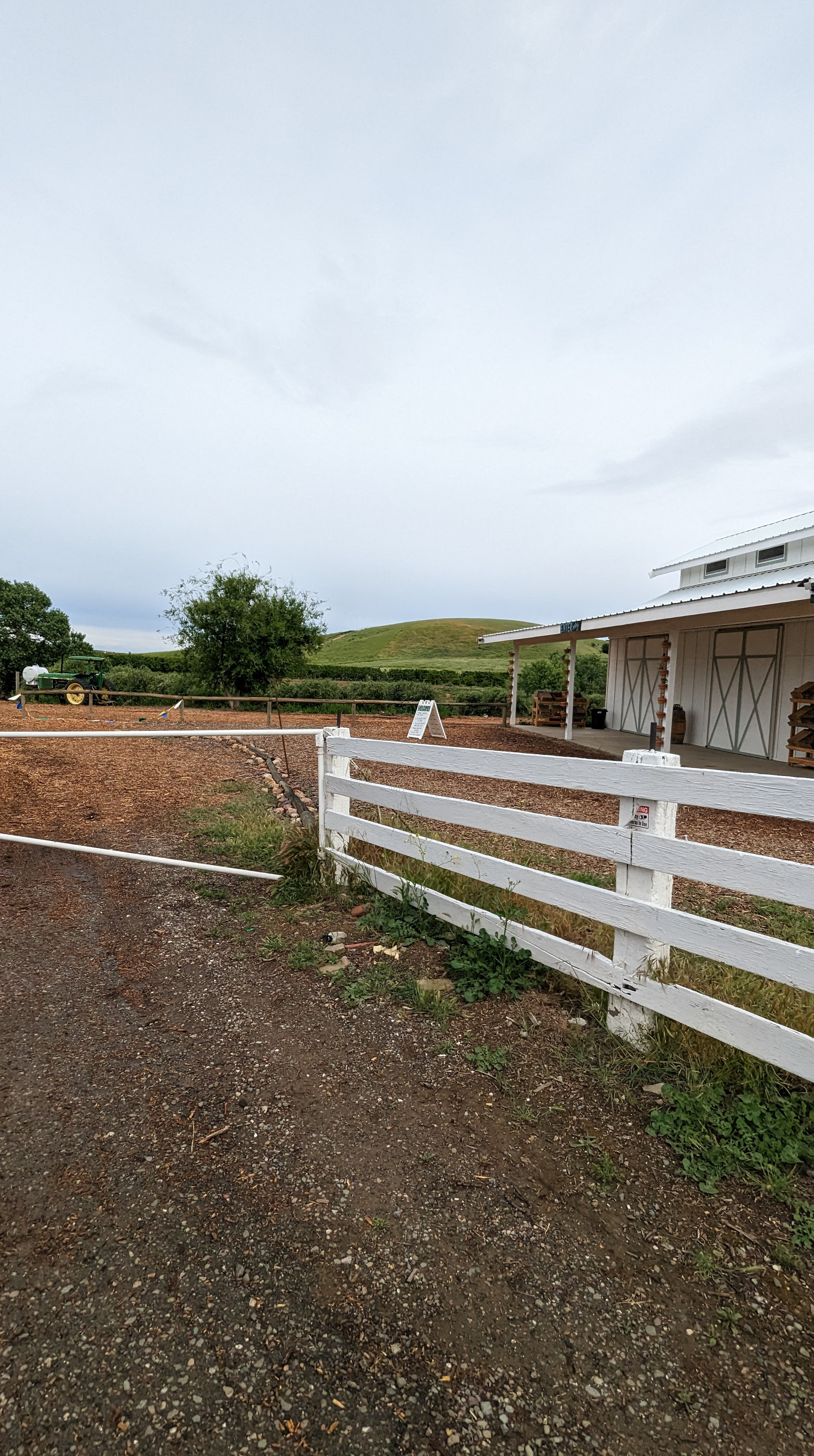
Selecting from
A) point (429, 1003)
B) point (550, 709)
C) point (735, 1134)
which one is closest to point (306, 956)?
point (429, 1003)

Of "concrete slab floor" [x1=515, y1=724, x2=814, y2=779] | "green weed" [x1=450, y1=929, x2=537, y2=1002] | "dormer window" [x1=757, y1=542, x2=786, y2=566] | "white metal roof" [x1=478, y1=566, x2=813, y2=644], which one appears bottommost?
"green weed" [x1=450, y1=929, x2=537, y2=1002]

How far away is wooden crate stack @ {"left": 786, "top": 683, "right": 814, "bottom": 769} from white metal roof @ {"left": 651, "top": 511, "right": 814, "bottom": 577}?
16.2ft

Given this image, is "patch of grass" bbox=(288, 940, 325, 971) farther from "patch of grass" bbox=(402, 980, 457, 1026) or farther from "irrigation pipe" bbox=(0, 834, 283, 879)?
"irrigation pipe" bbox=(0, 834, 283, 879)

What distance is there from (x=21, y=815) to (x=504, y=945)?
5.66 meters

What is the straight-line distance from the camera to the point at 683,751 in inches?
586

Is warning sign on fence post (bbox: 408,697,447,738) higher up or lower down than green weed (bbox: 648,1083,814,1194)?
higher up

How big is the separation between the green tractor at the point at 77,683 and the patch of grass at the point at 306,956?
21.0 metres

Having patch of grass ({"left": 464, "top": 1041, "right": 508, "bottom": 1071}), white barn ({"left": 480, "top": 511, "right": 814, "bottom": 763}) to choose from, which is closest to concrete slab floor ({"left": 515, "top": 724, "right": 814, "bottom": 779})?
white barn ({"left": 480, "top": 511, "right": 814, "bottom": 763})

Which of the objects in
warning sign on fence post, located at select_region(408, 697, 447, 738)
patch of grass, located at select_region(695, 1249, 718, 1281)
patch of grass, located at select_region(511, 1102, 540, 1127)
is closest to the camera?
patch of grass, located at select_region(695, 1249, 718, 1281)

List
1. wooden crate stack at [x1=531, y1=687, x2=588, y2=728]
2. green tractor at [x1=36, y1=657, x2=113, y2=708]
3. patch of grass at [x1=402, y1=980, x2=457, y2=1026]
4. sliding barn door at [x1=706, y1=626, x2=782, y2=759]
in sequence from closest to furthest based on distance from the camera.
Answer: patch of grass at [x1=402, y1=980, x2=457, y2=1026], sliding barn door at [x1=706, y1=626, x2=782, y2=759], wooden crate stack at [x1=531, y1=687, x2=588, y2=728], green tractor at [x1=36, y1=657, x2=113, y2=708]

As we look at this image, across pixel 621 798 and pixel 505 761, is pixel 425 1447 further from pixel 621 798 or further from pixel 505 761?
pixel 505 761

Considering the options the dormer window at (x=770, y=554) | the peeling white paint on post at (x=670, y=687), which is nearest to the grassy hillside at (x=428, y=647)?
→ the dormer window at (x=770, y=554)

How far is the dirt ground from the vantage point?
5.06ft

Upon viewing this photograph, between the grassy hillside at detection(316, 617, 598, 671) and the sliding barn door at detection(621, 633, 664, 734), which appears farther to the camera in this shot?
the grassy hillside at detection(316, 617, 598, 671)
